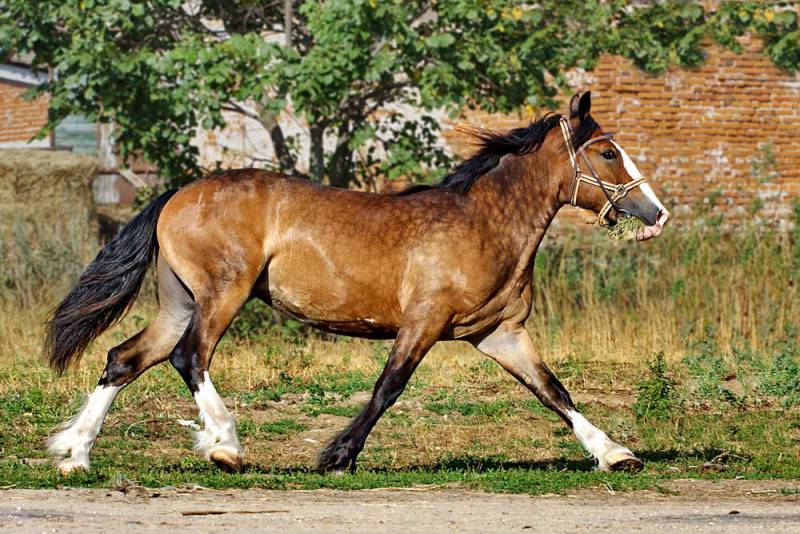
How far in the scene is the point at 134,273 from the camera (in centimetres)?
844

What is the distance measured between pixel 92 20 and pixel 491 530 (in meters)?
8.96

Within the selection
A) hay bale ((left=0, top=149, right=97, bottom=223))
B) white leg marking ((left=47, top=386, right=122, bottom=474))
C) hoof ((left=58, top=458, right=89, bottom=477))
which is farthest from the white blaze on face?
hay bale ((left=0, top=149, right=97, bottom=223))

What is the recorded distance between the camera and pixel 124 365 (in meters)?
8.04

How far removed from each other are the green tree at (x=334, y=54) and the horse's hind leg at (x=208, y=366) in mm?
5244

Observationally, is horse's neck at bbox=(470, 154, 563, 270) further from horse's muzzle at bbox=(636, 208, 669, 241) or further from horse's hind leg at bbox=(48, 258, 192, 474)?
horse's hind leg at bbox=(48, 258, 192, 474)

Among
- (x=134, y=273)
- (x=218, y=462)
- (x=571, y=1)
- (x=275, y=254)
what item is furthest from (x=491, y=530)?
(x=571, y=1)

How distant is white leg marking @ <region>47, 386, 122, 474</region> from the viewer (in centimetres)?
774

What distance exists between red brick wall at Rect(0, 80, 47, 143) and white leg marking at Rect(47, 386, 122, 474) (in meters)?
18.6

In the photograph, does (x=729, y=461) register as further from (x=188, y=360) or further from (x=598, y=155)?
(x=188, y=360)

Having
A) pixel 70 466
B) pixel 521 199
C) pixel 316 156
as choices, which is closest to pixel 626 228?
pixel 521 199

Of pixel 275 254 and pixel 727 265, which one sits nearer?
pixel 275 254

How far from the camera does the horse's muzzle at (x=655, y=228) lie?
7930mm

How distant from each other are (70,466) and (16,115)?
64.5 ft

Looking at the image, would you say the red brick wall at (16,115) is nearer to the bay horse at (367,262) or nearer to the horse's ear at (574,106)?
the bay horse at (367,262)
